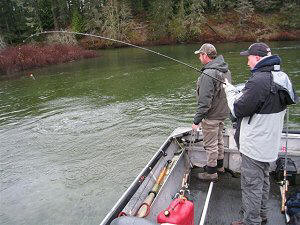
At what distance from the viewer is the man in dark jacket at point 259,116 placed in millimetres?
3344

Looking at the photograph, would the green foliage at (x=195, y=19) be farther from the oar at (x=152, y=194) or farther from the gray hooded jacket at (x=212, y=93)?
the oar at (x=152, y=194)

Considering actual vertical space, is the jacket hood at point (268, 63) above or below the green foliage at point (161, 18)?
above

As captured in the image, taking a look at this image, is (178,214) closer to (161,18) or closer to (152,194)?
(152,194)

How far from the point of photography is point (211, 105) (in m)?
4.80

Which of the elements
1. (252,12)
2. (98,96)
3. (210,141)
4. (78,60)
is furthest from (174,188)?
(252,12)

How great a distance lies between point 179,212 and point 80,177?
440 centimetres

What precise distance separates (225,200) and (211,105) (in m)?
1.36

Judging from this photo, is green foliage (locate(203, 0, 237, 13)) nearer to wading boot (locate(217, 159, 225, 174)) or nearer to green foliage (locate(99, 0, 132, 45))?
green foliage (locate(99, 0, 132, 45))

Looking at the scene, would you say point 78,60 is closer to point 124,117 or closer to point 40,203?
point 124,117

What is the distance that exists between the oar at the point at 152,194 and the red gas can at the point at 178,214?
34cm

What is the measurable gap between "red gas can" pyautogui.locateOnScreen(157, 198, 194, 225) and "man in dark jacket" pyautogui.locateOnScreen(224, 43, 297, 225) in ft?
2.23

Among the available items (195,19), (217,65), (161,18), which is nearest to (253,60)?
(217,65)

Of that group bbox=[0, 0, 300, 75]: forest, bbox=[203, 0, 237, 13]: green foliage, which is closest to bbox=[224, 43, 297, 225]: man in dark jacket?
bbox=[0, 0, 300, 75]: forest

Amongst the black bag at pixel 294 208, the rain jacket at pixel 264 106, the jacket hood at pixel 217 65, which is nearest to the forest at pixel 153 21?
the jacket hood at pixel 217 65
